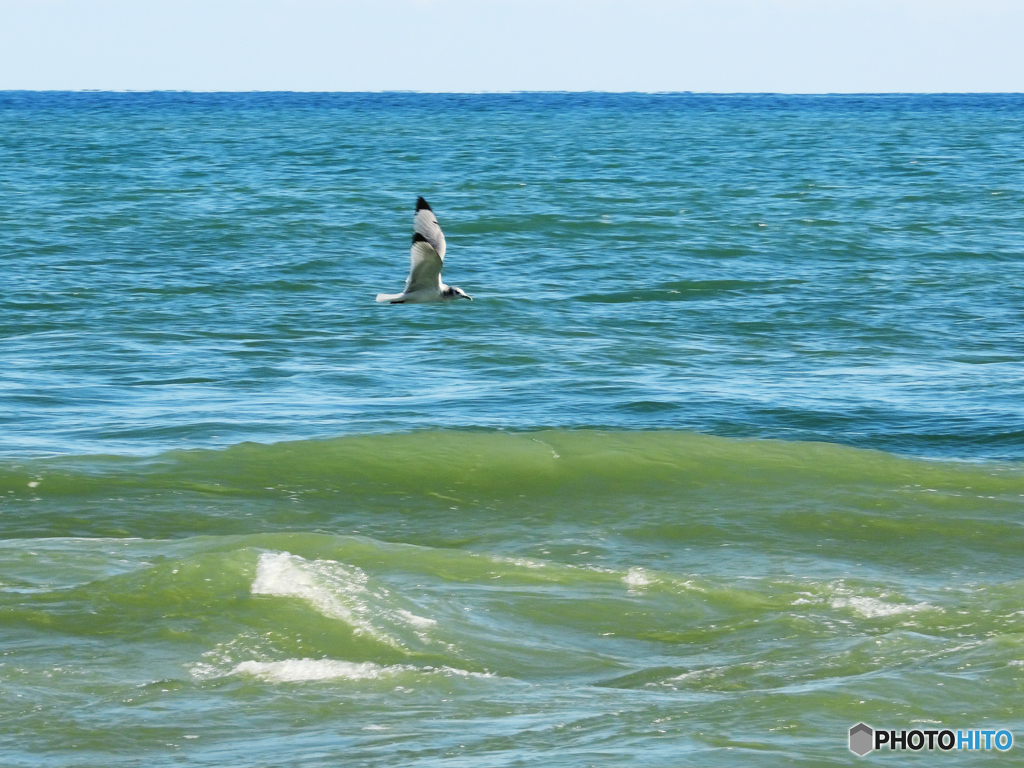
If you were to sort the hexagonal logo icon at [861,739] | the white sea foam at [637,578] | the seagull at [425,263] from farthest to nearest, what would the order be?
the seagull at [425,263], the white sea foam at [637,578], the hexagonal logo icon at [861,739]

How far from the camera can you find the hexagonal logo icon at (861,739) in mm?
7073

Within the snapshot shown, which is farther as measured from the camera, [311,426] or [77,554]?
[311,426]

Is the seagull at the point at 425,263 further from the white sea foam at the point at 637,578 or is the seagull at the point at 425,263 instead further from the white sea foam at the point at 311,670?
the white sea foam at the point at 311,670

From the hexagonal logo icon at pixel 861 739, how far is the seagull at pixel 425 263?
620cm

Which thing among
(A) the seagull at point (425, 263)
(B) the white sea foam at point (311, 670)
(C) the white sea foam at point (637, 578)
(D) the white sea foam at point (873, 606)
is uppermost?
(A) the seagull at point (425, 263)

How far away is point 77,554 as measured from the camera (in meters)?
10.5

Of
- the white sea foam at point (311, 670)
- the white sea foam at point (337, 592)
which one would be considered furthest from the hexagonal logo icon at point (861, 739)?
the white sea foam at point (337, 592)

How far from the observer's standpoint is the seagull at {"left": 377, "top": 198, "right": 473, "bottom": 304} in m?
12.8

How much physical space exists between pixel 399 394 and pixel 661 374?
334 centimetres

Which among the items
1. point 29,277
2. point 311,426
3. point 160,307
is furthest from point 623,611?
point 29,277

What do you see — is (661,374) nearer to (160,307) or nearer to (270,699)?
(160,307)
